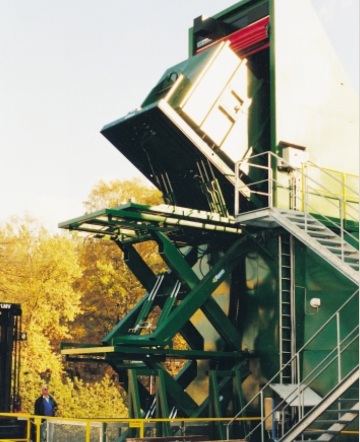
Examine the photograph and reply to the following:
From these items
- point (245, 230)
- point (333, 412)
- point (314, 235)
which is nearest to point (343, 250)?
point (314, 235)

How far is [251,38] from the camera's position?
19641 mm

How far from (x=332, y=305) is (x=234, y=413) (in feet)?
10.0

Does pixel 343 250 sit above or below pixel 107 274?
below

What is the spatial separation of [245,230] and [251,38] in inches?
178

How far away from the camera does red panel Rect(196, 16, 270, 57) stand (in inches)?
765

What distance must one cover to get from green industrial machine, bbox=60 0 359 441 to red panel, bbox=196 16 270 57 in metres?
0.03

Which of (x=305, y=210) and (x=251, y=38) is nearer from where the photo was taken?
(x=305, y=210)

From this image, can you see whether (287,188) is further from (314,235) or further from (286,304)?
(286,304)

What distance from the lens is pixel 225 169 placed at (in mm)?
18391

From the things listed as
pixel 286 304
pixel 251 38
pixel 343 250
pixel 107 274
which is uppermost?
pixel 251 38

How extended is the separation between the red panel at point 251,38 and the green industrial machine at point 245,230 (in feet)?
0.11

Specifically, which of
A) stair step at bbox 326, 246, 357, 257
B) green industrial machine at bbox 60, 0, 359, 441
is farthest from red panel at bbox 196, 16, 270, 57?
stair step at bbox 326, 246, 357, 257

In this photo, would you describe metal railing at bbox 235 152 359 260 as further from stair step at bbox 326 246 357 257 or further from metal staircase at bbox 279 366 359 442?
metal staircase at bbox 279 366 359 442

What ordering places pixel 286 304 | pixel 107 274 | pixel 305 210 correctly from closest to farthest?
pixel 305 210
pixel 286 304
pixel 107 274
